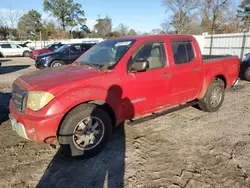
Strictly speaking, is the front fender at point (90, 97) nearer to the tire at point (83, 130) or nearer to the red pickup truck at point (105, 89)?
the red pickup truck at point (105, 89)

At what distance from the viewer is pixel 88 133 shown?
3158 mm

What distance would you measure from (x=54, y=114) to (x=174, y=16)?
43.8 m

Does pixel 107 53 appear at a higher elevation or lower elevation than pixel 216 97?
higher

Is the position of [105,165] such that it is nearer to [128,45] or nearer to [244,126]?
[128,45]

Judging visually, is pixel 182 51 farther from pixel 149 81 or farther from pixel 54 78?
pixel 54 78

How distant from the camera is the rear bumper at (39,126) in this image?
9.00ft

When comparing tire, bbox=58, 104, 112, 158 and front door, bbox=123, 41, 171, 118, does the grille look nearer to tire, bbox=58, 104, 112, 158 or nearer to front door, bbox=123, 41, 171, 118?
tire, bbox=58, 104, 112, 158

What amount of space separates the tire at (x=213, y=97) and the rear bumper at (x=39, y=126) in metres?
3.52

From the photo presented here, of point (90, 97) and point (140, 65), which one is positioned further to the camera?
point (140, 65)

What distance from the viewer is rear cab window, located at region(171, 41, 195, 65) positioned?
162 inches

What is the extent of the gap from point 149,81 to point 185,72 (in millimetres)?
1006

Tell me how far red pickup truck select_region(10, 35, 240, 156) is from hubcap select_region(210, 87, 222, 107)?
0.48m

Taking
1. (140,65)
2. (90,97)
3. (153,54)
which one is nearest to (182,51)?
(153,54)

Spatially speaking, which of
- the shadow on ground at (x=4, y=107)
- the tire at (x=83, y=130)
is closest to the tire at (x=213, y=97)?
the tire at (x=83, y=130)
